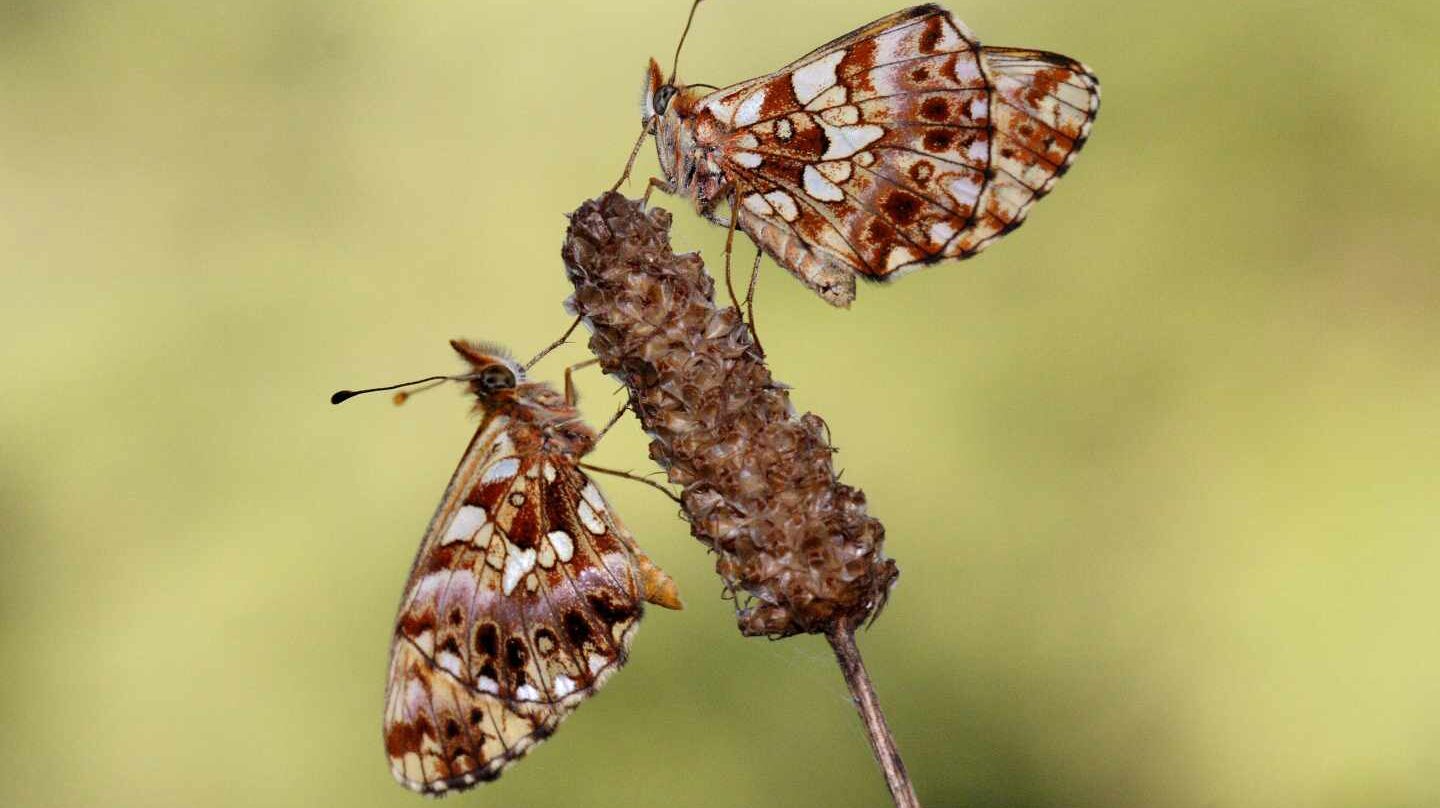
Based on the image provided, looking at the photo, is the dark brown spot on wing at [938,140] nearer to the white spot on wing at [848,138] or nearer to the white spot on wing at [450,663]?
the white spot on wing at [848,138]

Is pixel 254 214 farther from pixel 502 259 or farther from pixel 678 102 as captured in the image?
pixel 678 102

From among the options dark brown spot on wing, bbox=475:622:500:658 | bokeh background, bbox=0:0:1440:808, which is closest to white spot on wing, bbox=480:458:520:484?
dark brown spot on wing, bbox=475:622:500:658

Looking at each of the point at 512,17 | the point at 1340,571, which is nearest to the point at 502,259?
the point at 512,17

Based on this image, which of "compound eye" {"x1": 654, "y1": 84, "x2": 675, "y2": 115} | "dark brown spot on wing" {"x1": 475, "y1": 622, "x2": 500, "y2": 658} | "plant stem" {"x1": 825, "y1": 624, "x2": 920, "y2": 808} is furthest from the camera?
"compound eye" {"x1": 654, "y1": 84, "x2": 675, "y2": 115}

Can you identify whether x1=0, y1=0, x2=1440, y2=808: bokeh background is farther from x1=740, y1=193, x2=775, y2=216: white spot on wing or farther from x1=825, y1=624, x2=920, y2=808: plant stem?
x1=825, y1=624, x2=920, y2=808: plant stem

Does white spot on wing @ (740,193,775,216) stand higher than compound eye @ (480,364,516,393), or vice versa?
white spot on wing @ (740,193,775,216)

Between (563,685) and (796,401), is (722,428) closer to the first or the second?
(563,685)

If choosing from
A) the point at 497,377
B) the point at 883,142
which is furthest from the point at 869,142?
the point at 497,377
